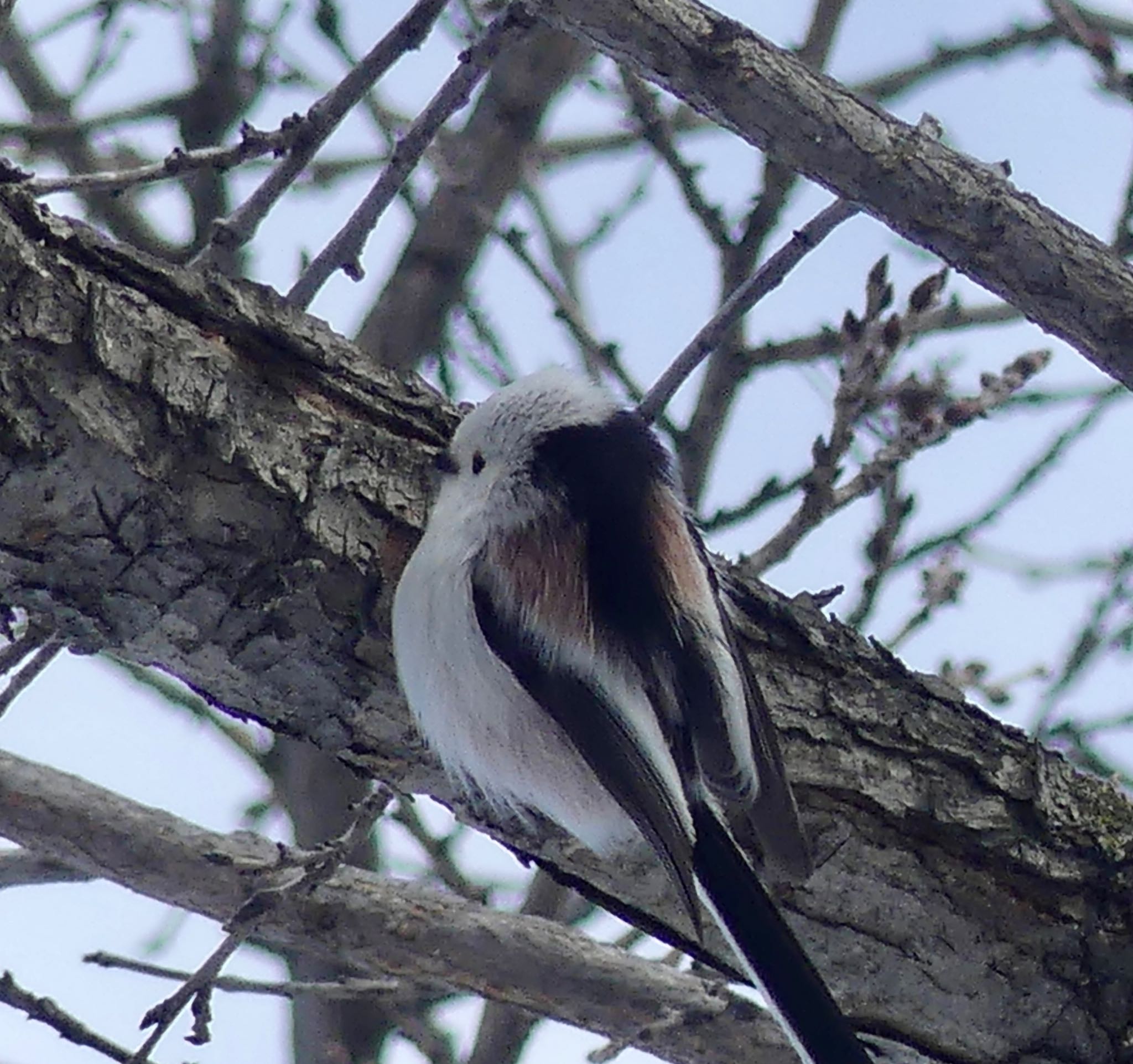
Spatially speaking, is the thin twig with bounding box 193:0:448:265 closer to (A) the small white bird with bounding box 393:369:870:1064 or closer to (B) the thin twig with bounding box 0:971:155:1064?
(A) the small white bird with bounding box 393:369:870:1064

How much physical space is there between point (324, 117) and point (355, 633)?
624mm

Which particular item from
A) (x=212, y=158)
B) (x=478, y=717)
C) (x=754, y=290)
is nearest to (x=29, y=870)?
(x=478, y=717)

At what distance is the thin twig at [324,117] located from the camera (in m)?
1.87

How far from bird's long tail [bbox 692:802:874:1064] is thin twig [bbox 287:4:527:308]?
0.85 metres

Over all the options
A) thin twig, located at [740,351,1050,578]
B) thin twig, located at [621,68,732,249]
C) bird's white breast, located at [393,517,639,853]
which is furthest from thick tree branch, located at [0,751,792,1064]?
thin twig, located at [621,68,732,249]

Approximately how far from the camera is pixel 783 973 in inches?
68.3

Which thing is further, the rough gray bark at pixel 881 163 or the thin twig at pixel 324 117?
the thin twig at pixel 324 117

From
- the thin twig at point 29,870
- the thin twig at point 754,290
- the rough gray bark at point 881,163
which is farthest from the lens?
the thin twig at point 29,870

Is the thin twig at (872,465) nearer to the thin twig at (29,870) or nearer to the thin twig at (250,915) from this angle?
the thin twig at (250,915)

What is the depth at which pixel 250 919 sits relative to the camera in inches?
74.7

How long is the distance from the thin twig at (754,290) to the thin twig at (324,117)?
1.65ft

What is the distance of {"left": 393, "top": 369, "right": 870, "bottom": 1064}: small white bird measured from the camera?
1.75m

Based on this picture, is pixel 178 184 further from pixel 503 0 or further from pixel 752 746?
pixel 752 746

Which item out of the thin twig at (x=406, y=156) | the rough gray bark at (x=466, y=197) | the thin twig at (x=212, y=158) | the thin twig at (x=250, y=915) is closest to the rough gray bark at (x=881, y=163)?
the thin twig at (x=406, y=156)
